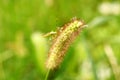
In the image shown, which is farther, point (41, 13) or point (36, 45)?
point (41, 13)

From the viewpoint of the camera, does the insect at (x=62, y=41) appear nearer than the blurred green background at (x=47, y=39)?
Yes

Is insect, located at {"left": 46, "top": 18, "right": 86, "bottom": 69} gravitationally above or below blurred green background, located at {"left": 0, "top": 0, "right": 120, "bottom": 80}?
below

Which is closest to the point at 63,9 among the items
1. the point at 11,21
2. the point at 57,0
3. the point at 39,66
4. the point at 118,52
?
the point at 57,0

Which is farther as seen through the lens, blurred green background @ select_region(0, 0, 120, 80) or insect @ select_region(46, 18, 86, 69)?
blurred green background @ select_region(0, 0, 120, 80)

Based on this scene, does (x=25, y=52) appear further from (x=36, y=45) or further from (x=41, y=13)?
(x=41, y=13)
